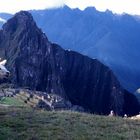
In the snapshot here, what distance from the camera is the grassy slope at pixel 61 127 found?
22.1 metres

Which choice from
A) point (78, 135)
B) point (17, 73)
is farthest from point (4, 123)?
point (17, 73)

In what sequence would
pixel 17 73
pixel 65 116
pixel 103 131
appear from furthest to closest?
pixel 17 73
pixel 65 116
pixel 103 131

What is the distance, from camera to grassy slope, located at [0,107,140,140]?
2213 centimetres

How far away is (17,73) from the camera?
197625mm

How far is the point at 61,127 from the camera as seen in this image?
24156mm

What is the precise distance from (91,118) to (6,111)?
16.9 ft

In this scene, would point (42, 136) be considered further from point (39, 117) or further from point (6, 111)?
point (6, 111)

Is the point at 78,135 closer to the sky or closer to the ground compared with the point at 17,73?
closer to the ground

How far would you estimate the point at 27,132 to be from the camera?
894 inches

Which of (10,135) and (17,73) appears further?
(17,73)

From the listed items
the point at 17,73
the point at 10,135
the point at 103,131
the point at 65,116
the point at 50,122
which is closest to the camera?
the point at 10,135

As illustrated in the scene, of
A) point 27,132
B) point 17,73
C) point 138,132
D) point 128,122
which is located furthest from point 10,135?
point 17,73

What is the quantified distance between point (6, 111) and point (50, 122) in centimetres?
414

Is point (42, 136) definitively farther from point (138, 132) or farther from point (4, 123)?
point (138, 132)
